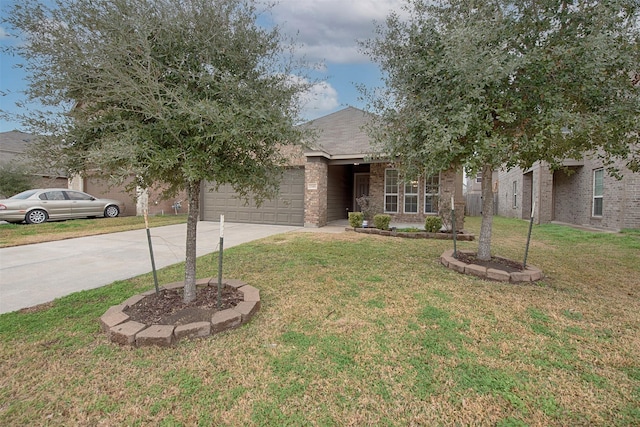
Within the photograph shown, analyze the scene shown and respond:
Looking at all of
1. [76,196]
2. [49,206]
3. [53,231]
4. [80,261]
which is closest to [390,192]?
[80,261]

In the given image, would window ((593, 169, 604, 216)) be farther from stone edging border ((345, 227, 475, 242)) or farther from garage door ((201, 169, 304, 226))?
garage door ((201, 169, 304, 226))

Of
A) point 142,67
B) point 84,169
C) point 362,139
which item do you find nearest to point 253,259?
point 84,169

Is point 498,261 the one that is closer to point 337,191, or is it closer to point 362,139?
point 362,139

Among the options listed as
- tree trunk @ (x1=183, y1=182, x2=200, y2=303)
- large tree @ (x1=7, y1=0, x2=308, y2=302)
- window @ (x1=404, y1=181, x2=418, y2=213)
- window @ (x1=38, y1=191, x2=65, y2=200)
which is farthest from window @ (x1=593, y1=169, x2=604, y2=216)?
window @ (x1=38, y1=191, x2=65, y2=200)

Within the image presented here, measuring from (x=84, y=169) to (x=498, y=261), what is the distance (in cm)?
578

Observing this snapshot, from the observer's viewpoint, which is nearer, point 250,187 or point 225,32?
point 225,32

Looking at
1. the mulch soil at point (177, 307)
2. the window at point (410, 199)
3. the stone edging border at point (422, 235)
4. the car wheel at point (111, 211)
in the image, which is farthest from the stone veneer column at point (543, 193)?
the car wheel at point (111, 211)

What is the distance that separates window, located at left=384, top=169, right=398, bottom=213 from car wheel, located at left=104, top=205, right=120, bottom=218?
11.4 meters

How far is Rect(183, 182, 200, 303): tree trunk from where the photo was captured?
→ 3.21m

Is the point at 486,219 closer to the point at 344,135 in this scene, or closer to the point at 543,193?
the point at 344,135

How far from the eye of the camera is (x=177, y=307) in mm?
3193

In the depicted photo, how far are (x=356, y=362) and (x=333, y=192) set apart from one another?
33.8 feet

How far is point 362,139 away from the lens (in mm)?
11375

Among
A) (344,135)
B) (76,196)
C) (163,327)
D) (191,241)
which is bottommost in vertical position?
(163,327)
